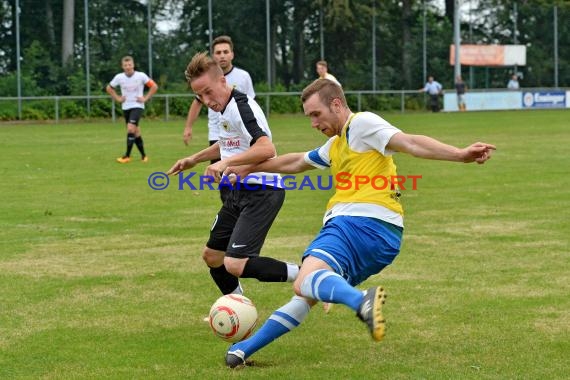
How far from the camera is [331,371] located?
5562mm

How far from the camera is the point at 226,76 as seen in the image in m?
10.7

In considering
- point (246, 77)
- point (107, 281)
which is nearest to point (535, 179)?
point (246, 77)

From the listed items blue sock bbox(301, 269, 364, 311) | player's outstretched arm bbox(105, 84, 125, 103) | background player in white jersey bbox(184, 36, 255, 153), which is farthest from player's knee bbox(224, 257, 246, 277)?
player's outstretched arm bbox(105, 84, 125, 103)

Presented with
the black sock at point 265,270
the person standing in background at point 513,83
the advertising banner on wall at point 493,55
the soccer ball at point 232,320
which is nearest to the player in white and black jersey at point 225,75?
the black sock at point 265,270

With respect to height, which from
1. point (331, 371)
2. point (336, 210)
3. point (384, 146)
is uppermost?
point (384, 146)

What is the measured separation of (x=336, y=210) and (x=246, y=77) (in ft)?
19.5

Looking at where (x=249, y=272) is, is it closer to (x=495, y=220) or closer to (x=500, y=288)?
(x=500, y=288)

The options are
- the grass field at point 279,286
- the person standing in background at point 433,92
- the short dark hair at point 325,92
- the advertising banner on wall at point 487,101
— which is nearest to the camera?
the short dark hair at point 325,92

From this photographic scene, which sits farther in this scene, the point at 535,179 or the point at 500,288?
the point at 535,179

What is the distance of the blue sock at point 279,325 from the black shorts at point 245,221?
810 millimetres

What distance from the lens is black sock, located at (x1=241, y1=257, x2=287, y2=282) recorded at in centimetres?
643

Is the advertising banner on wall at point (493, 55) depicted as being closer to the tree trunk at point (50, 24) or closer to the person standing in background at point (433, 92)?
the person standing in background at point (433, 92)

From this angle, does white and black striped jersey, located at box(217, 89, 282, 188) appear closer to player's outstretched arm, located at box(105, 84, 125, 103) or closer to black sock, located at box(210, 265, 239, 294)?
black sock, located at box(210, 265, 239, 294)

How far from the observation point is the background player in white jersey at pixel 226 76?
383 inches
